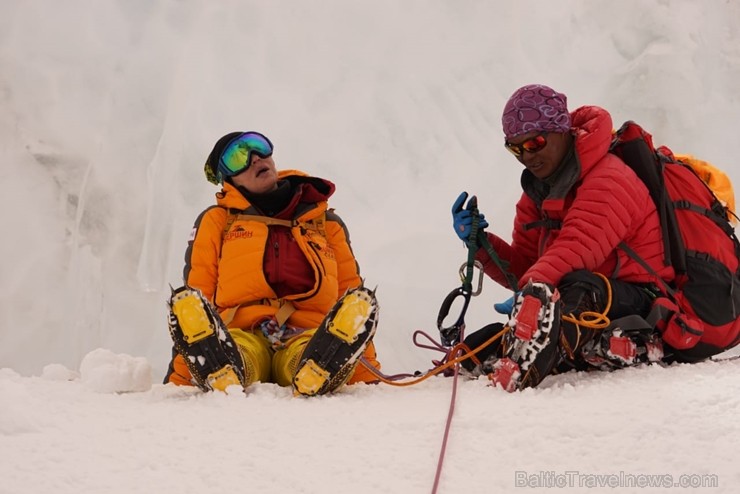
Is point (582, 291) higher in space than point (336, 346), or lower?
higher

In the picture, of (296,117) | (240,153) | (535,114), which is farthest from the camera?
(296,117)

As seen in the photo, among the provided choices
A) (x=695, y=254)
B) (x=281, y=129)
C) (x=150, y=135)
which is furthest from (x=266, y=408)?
(x=150, y=135)

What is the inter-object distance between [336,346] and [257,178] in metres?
0.69

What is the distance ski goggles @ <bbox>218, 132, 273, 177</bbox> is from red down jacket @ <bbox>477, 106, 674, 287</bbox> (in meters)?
0.77

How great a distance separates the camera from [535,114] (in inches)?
72.4

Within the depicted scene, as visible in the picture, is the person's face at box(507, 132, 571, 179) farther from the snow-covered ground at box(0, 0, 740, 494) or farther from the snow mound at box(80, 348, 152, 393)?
the snow-covered ground at box(0, 0, 740, 494)

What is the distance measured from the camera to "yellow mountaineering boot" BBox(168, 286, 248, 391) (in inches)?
63.7

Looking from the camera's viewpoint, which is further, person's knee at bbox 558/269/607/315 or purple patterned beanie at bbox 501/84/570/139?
purple patterned beanie at bbox 501/84/570/139

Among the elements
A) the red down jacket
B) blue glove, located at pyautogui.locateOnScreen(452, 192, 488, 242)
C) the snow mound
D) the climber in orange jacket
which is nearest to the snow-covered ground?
the climber in orange jacket

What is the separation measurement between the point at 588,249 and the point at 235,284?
0.95 m

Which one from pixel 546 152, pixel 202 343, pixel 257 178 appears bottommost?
pixel 202 343

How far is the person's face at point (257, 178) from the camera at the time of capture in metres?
2.13

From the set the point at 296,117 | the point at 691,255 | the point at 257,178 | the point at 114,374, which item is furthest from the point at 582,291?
the point at 296,117

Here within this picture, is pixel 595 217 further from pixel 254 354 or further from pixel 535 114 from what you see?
pixel 254 354
